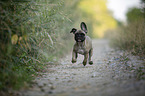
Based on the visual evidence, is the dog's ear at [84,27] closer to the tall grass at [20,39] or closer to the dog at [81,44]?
the dog at [81,44]

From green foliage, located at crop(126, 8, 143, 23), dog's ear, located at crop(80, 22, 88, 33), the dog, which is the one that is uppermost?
green foliage, located at crop(126, 8, 143, 23)

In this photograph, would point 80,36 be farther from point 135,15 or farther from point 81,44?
point 135,15

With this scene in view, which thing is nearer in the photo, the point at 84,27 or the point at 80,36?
the point at 80,36

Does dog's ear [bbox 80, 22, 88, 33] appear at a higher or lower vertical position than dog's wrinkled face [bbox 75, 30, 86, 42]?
higher

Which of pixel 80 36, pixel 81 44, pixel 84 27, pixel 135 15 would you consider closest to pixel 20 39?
pixel 80 36

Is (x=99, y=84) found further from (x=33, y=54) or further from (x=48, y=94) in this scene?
(x=33, y=54)

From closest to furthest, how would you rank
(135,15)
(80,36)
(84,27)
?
(80,36), (84,27), (135,15)

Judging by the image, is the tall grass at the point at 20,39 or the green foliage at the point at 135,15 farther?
the green foliage at the point at 135,15

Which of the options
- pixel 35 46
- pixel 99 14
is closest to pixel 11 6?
pixel 35 46

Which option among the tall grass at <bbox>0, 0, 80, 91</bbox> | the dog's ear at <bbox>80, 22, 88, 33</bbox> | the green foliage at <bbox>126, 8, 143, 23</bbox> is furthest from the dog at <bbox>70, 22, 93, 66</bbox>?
the green foliage at <bbox>126, 8, 143, 23</bbox>

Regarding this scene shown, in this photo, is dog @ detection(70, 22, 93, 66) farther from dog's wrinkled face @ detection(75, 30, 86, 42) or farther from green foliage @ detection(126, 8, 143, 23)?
green foliage @ detection(126, 8, 143, 23)

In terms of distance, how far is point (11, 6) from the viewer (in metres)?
6.01

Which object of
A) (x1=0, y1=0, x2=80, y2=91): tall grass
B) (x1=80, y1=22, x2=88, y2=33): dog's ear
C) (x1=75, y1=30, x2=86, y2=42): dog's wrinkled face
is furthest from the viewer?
(x1=80, y1=22, x2=88, y2=33): dog's ear

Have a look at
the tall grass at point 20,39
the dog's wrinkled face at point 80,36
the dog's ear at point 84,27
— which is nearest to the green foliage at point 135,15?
the dog's ear at point 84,27
